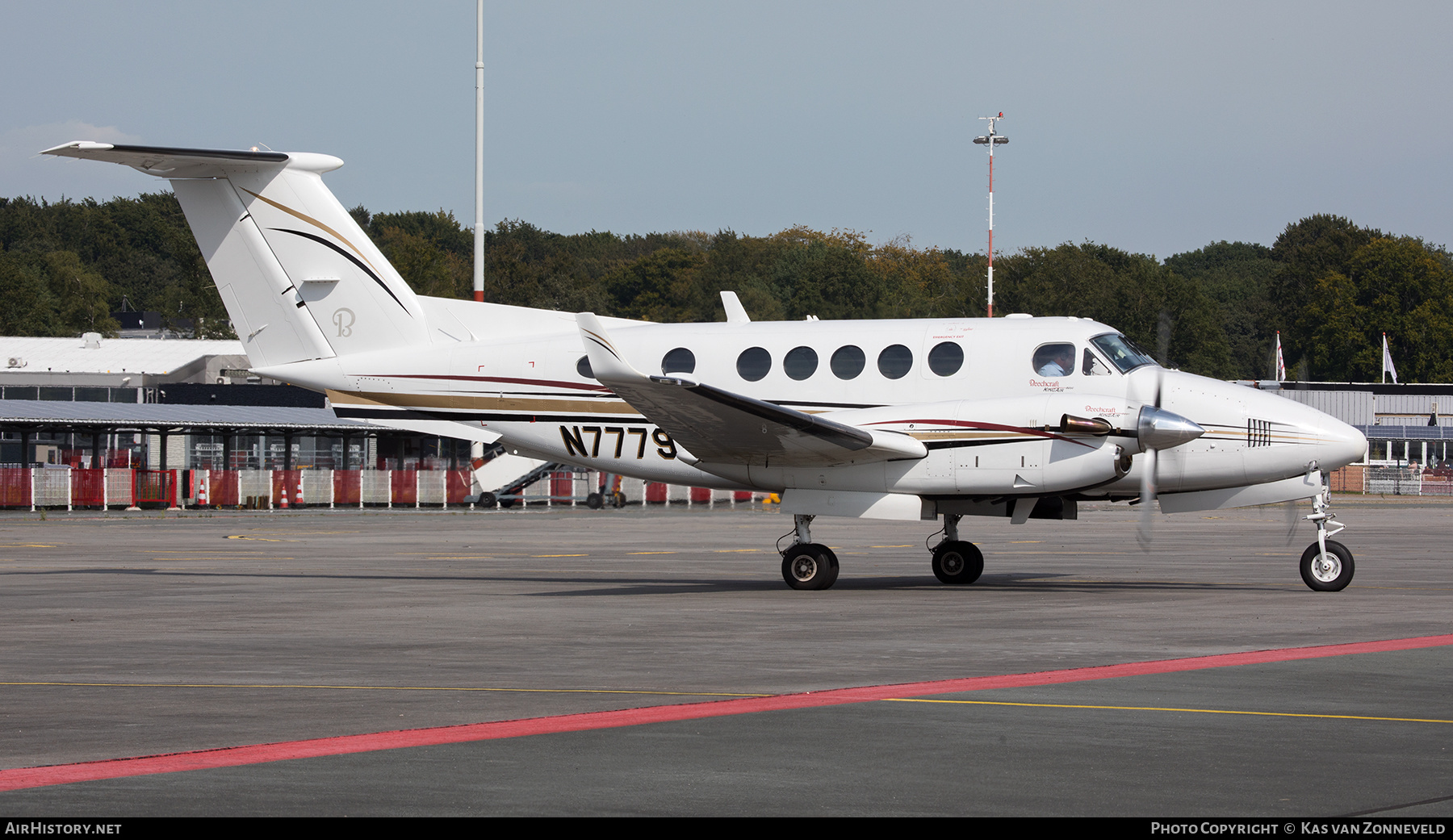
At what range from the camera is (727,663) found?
11297mm

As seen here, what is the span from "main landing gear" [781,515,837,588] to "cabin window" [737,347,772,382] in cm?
207

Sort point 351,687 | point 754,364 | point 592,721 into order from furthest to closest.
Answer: point 754,364, point 351,687, point 592,721

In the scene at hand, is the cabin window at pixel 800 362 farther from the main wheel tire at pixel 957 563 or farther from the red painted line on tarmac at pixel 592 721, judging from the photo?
the red painted line on tarmac at pixel 592 721

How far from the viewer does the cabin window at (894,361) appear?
18.7 metres

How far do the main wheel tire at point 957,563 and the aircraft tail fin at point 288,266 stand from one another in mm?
7985

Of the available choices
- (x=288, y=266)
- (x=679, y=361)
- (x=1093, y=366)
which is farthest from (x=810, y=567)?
(x=288, y=266)

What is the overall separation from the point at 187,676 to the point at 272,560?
48.6ft

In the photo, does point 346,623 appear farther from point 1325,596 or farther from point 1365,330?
point 1365,330

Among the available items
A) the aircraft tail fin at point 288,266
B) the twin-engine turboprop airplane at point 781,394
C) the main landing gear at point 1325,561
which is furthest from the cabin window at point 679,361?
the main landing gear at point 1325,561

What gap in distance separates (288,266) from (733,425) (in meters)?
7.60

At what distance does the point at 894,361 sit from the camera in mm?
18750

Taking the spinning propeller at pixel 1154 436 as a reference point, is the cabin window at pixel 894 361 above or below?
above

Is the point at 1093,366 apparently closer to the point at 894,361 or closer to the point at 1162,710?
the point at 894,361
